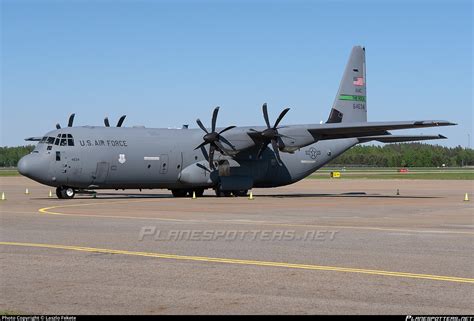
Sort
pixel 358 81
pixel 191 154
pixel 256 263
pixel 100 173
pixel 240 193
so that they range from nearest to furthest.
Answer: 1. pixel 256 263
2. pixel 100 173
3. pixel 191 154
4. pixel 240 193
5. pixel 358 81

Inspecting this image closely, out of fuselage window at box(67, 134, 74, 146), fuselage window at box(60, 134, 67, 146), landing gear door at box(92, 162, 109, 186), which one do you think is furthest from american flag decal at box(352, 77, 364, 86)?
fuselage window at box(60, 134, 67, 146)

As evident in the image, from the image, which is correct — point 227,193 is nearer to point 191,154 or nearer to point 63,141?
point 191,154

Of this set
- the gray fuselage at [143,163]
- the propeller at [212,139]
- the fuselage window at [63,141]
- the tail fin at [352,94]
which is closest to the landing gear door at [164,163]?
Result: the gray fuselage at [143,163]

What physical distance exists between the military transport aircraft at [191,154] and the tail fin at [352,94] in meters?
0.30

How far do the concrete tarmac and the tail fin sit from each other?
76.4ft

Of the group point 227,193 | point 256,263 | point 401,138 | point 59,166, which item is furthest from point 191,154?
point 256,263

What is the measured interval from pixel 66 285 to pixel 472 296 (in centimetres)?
621

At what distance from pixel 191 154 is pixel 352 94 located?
1356 centimetres

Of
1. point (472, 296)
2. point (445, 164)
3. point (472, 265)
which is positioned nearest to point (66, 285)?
point (472, 296)

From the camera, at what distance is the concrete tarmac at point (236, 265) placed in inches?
374

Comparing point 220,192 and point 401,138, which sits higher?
point 401,138

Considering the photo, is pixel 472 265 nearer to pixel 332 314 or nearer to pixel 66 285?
pixel 332 314

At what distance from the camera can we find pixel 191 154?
133 feet

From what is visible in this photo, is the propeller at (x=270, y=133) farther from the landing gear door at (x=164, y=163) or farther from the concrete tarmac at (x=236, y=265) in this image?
the concrete tarmac at (x=236, y=265)
